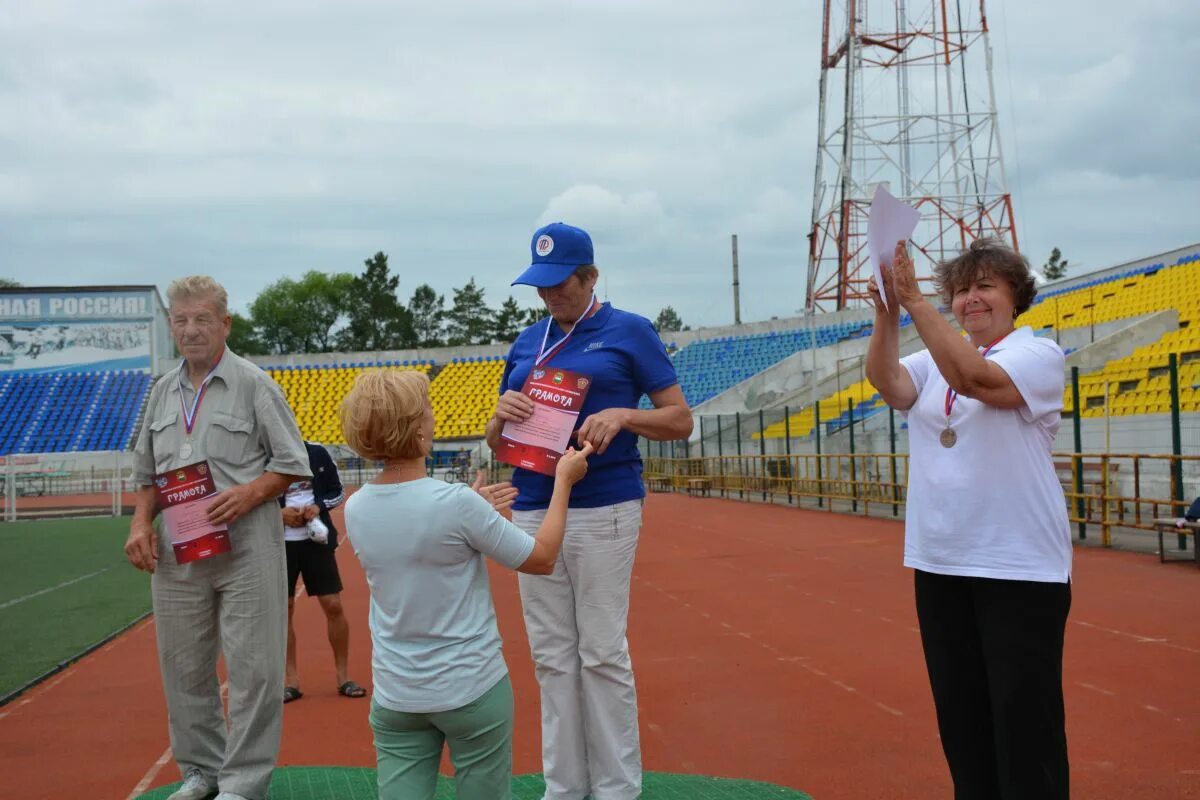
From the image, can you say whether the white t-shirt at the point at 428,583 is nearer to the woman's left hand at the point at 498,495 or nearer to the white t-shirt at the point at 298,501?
the woman's left hand at the point at 498,495

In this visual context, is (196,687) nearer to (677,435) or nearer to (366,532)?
(366,532)

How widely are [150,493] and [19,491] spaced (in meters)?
36.2

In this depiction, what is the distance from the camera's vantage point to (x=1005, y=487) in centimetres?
286

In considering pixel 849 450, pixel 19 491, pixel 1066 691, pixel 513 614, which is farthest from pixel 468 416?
pixel 1066 691

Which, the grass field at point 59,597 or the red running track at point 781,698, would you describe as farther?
the grass field at point 59,597

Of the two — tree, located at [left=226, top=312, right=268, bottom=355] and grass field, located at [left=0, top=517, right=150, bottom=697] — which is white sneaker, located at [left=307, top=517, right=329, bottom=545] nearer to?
grass field, located at [left=0, top=517, right=150, bottom=697]

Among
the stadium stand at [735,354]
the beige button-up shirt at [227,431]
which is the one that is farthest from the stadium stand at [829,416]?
the beige button-up shirt at [227,431]

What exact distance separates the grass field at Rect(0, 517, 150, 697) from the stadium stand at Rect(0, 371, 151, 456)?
23003 mm

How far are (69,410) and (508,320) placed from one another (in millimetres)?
49061

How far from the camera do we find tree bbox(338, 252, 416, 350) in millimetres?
87312

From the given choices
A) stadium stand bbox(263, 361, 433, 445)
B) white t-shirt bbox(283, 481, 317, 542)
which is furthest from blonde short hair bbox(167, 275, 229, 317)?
stadium stand bbox(263, 361, 433, 445)

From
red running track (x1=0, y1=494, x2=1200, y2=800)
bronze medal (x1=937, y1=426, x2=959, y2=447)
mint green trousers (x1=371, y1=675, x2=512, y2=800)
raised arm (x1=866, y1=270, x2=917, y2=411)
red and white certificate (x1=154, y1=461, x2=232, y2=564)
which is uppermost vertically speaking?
raised arm (x1=866, y1=270, x2=917, y2=411)

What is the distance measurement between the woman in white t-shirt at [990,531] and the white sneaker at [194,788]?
2738 millimetres

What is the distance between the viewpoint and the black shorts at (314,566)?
6512mm
